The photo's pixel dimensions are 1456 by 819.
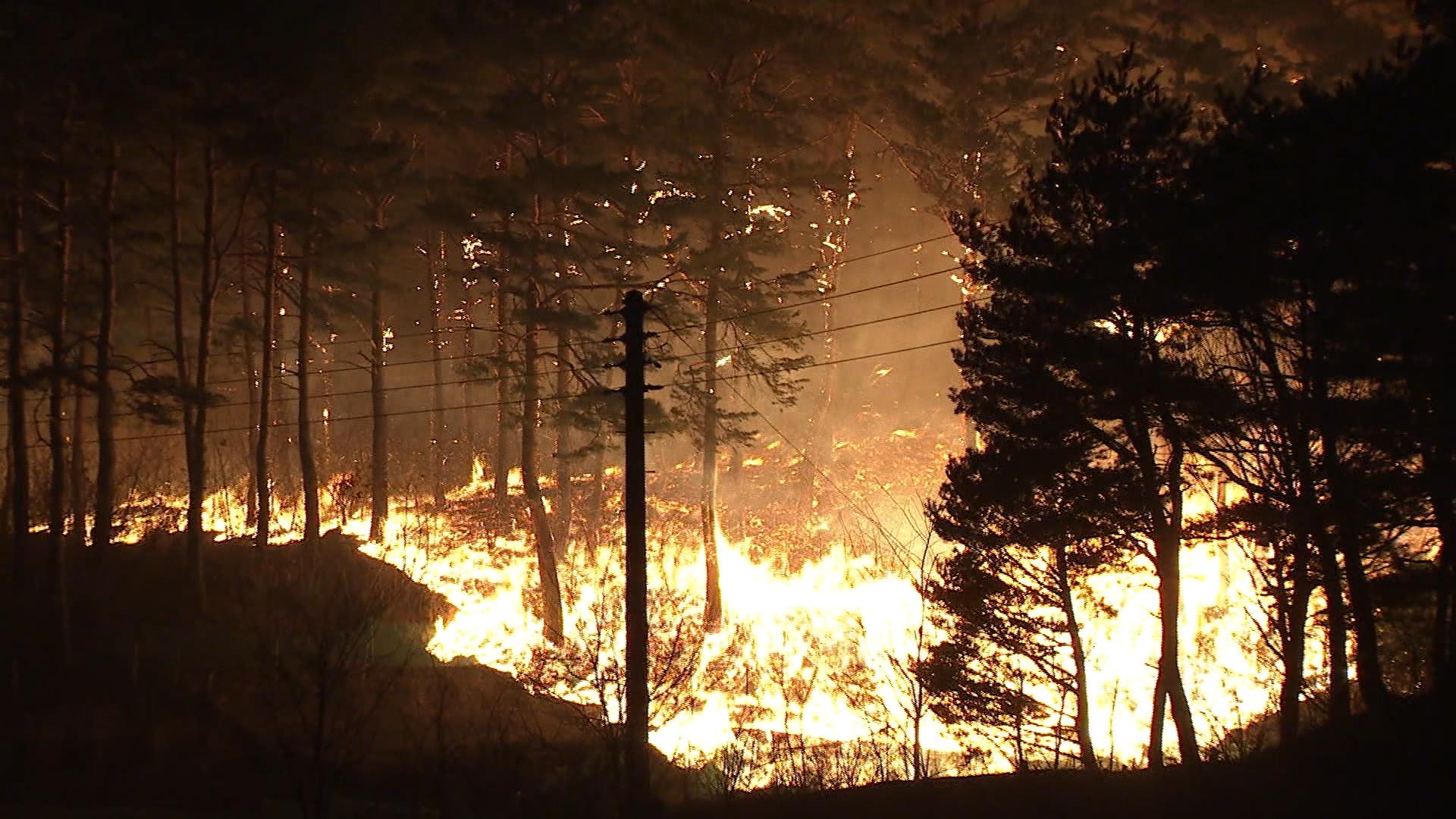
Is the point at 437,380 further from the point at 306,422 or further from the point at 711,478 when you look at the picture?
the point at 711,478

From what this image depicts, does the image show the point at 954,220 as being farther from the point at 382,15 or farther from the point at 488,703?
the point at 382,15

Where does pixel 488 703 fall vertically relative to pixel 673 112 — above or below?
below

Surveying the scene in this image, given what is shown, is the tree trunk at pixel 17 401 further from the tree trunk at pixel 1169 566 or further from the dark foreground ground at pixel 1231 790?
the tree trunk at pixel 1169 566

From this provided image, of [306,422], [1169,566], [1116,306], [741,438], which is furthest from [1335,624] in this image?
[306,422]

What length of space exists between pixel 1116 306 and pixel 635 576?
7.77 meters

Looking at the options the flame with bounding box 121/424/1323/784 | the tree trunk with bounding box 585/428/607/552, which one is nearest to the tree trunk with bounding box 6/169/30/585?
the flame with bounding box 121/424/1323/784

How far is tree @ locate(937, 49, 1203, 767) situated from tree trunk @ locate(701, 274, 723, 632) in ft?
37.2

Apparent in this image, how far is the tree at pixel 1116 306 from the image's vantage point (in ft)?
40.9

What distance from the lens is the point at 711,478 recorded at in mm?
24969

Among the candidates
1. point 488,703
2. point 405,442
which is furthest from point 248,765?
point 405,442

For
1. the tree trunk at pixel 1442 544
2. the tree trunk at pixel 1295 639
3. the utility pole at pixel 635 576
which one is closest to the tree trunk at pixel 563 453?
the utility pole at pixel 635 576

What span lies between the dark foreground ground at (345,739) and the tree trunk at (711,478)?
608cm

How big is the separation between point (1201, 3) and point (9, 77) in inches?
1154

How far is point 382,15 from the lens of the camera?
22766 millimetres
